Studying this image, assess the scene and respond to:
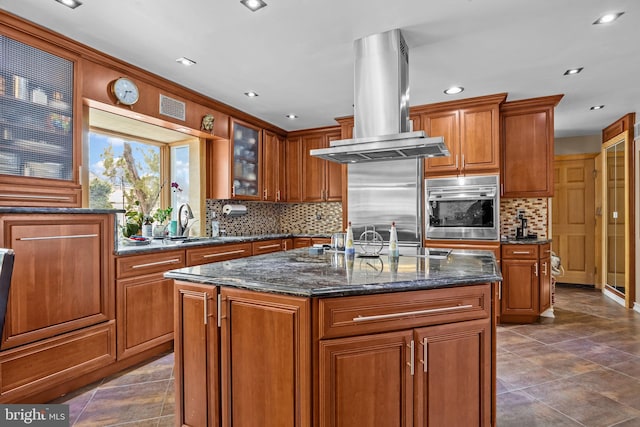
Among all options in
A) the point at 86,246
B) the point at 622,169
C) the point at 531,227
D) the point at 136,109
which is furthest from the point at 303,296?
the point at 622,169

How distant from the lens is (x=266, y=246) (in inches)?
169

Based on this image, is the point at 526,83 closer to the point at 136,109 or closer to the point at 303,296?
the point at 303,296

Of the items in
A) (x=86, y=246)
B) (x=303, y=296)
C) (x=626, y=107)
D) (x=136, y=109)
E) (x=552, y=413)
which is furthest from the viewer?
(x=626, y=107)

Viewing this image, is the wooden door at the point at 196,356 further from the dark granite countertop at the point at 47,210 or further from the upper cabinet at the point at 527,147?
the upper cabinet at the point at 527,147

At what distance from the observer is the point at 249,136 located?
4625 millimetres

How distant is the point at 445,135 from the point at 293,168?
232 centimetres

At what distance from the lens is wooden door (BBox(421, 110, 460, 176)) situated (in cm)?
397

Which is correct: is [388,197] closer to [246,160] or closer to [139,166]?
[246,160]

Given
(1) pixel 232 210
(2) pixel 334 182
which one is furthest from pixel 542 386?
(1) pixel 232 210

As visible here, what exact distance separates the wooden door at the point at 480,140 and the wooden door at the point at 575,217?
8.71 feet

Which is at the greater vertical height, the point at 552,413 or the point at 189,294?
the point at 189,294

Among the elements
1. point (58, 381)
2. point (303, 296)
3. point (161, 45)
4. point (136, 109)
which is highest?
point (161, 45)

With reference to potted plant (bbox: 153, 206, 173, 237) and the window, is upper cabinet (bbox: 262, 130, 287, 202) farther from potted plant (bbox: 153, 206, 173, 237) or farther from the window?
potted plant (bbox: 153, 206, 173, 237)

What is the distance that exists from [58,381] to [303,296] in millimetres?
1940
